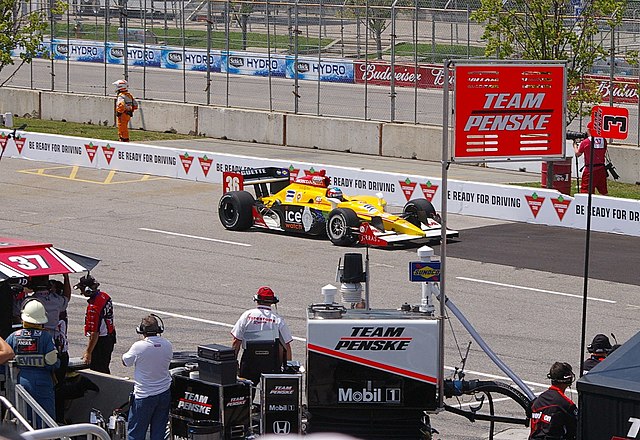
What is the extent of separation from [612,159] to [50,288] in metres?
17.6

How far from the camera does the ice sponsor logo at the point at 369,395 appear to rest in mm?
9031

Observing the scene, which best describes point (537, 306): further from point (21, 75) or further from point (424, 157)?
point (21, 75)

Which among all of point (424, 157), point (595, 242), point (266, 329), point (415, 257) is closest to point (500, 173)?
point (424, 157)

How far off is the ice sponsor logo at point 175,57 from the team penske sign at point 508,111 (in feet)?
128

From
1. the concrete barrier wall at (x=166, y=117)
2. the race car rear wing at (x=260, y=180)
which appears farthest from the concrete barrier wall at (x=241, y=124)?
the race car rear wing at (x=260, y=180)

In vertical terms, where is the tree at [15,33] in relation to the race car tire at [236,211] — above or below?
above

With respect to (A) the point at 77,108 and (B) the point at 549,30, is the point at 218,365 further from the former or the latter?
A: (A) the point at 77,108

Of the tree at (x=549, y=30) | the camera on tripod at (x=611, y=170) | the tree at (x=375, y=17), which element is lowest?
the camera on tripod at (x=611, y=170)

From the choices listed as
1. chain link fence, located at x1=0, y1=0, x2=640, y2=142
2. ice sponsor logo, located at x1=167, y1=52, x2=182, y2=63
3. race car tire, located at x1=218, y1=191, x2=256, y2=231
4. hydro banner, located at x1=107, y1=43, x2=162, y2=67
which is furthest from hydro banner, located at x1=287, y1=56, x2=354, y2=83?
race car tire, located at x1=218, y1=191, x2=256, y2=231

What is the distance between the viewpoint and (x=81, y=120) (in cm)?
3591

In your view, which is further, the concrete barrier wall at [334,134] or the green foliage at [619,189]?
the concrete barrier wall at [334,134]

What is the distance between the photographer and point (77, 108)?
36.1m

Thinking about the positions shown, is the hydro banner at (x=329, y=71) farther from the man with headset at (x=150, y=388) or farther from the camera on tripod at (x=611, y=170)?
the man with headset at (x=150, y=388)

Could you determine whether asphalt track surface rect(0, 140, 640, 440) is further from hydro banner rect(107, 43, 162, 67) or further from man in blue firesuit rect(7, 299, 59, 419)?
hydro banner rect(107, 43, 162, 67)
